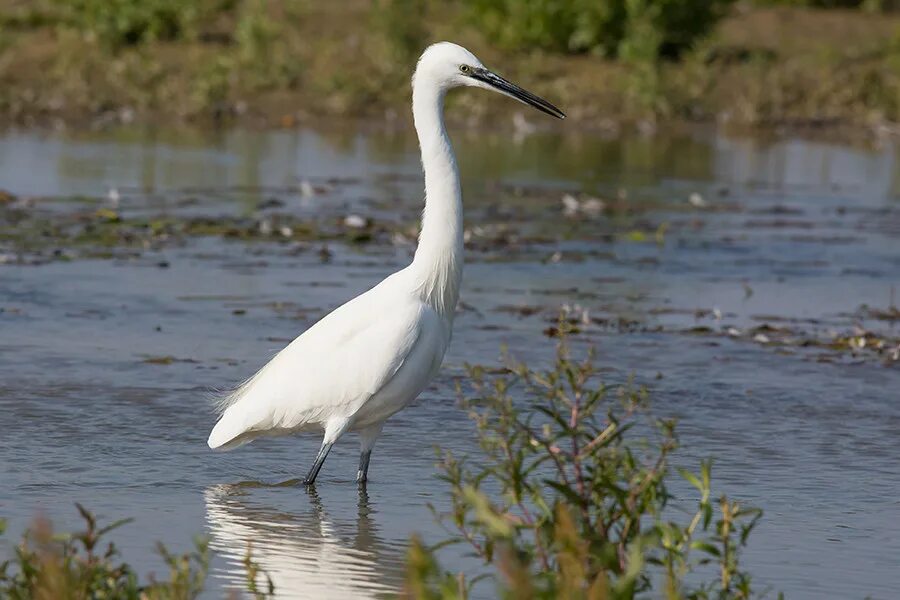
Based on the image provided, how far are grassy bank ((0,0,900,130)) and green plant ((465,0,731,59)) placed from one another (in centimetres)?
19

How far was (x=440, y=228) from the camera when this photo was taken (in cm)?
672

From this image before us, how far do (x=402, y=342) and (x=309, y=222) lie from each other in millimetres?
7345

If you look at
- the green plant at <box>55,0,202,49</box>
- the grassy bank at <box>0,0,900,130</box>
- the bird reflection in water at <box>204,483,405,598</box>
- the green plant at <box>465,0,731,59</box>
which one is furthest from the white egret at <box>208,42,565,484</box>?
the green plant at <box>55,0,202,49</box>

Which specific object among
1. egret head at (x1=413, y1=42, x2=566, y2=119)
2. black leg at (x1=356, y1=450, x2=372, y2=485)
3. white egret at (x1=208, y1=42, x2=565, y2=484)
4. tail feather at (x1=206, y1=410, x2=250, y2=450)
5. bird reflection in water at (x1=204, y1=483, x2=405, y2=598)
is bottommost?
Answer: bird reflection in water at (x1=204, y1=483, x2=405, y2=598)

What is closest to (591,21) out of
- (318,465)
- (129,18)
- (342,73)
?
(342,73)

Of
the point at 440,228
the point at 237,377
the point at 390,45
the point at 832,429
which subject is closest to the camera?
the point at 440,228

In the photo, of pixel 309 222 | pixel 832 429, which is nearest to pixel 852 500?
pixel 832 429

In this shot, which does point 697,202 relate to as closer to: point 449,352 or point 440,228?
point 449,352

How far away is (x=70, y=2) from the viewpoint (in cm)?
2289

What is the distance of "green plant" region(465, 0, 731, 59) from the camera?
22281 mm

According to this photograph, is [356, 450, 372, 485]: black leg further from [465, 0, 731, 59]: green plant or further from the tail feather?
[465, 0, 731, 59]: green plant

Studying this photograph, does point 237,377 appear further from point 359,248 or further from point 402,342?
point 359,248

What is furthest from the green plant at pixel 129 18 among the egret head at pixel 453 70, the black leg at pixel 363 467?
the black leg at pixel 363 467

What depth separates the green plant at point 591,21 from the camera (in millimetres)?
22281
